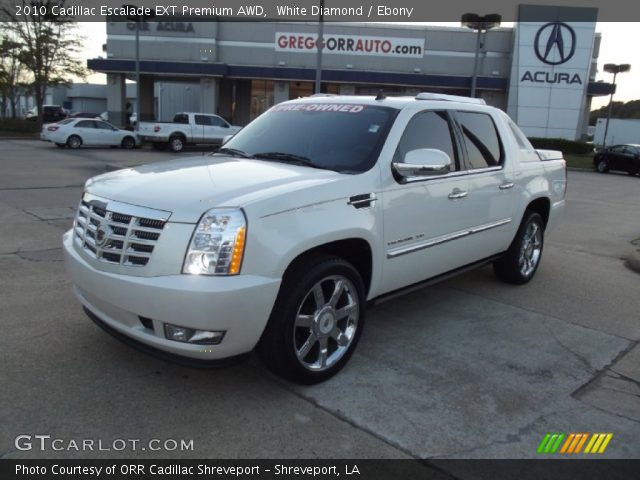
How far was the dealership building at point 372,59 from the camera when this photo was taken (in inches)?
1331

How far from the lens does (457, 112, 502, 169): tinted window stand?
4902 millimetres

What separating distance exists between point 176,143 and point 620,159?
818 inches

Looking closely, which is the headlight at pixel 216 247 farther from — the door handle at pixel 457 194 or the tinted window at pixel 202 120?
the tinted window at pixel 202 120

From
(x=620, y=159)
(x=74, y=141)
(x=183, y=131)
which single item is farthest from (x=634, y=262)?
(x=74, y=141)

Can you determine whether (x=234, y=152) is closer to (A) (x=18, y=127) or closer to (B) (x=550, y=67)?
(B) (x=550, y=67)

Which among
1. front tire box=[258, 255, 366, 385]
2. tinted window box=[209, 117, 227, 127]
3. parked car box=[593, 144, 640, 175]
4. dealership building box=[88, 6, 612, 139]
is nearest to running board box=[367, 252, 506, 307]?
front tire box=[258, 255, 366, 385]

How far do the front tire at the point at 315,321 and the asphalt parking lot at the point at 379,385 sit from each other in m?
0.17

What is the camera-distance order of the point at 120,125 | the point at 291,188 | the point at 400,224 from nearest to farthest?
1. the point at 291,188
2. the point at 400,224
3. the point at 120,125

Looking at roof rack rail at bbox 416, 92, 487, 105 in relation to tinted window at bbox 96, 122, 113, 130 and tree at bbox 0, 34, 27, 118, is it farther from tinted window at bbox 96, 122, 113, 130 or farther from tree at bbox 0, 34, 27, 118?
tree at bbox 0, 34, 27, 118
